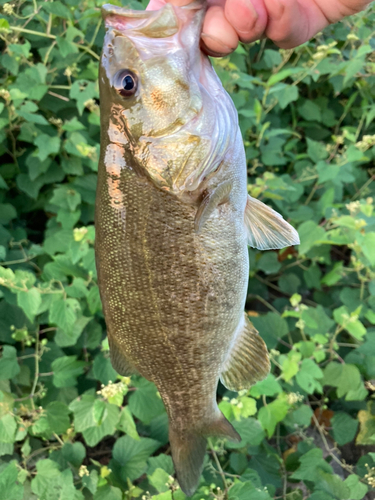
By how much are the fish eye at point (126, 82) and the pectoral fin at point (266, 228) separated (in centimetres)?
52

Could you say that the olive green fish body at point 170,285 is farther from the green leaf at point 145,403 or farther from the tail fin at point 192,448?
the green leaf at point 145,403

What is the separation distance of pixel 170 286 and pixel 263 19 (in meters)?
0.82

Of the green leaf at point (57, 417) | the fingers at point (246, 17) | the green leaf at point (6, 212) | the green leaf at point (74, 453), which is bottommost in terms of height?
the green leaf at point (74, 453)

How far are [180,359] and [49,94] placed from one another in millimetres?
1856

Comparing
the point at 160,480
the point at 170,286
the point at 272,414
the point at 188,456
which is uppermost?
the point at 170,286

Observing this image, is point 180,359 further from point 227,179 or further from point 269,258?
point 269,258

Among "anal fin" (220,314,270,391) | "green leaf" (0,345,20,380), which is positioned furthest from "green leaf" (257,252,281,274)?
"green leaf" (0,345,20,380)

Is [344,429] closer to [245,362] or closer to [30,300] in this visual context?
[245,362]

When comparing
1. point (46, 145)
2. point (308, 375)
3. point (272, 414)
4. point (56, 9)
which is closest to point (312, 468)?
point (272, 414)

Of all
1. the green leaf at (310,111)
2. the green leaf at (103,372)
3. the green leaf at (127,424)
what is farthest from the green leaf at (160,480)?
Result: the green leaf at (310,111)

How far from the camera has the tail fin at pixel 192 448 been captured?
117 centimetres

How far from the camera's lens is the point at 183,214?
102 cm

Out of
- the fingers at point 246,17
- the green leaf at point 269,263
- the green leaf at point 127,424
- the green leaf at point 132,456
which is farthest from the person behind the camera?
the green leaf at point 269,263

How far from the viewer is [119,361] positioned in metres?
1.19
